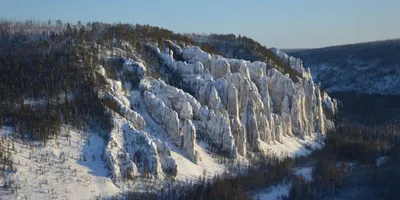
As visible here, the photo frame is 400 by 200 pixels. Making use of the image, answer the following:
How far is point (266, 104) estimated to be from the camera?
47.8 metres

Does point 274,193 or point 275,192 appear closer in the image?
point 274,193

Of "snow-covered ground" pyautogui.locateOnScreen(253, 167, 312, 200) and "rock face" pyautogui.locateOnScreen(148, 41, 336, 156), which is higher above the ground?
"rock face" pyautogui.locateOnScreen(148, 41, 336, 156)

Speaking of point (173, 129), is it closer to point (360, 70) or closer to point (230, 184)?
point (230, 184)

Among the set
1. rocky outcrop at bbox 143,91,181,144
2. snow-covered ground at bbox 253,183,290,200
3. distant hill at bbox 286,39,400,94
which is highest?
distant hill at bbox 286,39,400,94

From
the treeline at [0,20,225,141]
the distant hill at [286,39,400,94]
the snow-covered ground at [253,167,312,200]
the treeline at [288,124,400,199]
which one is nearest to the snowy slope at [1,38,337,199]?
the treeline at [0,20,225,141]

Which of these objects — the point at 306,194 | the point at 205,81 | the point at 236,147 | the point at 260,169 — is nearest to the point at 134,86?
the point at 205,81

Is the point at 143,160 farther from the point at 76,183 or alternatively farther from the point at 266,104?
the point at 266,104

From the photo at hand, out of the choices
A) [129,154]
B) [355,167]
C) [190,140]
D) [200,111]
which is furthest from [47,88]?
[355,167]

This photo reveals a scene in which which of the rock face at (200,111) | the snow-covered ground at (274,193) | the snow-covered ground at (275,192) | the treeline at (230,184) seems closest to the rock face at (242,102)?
the rock face at (200,111)

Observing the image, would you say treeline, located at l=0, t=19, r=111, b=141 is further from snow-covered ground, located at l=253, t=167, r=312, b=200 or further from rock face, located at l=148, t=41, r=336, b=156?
snow-covered ground, located at l=253, t=167, r=312, b=200

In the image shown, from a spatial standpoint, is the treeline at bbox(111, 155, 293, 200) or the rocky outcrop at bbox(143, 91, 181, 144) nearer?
the treeline at bbox(111, 155, 293, 200)

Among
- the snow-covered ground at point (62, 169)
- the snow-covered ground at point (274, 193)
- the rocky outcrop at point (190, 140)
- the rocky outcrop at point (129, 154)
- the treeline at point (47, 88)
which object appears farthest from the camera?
the rocky outcrop at point (190, 140)

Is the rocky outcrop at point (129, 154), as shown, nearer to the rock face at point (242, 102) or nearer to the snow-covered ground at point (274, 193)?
the rock face at point (242, 102)

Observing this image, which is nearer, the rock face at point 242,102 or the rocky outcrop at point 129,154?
the rocky outcrop at point 129,154
